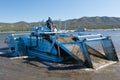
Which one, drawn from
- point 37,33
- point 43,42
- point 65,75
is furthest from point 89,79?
point 37,33

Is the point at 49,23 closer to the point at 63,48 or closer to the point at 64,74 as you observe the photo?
the point at 63,48

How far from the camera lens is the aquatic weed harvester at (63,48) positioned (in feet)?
50.6

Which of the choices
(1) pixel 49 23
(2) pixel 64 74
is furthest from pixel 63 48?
(1) pixel 49 23

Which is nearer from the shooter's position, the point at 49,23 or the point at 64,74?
the point at 64,74

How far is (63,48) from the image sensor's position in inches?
637

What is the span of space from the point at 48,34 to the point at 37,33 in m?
0.98

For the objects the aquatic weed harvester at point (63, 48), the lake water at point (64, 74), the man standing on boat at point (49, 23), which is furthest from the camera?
the man standing on boat at point (49, 23)

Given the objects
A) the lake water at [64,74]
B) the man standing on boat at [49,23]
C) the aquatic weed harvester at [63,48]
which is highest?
the man standing on boat at [49,23]

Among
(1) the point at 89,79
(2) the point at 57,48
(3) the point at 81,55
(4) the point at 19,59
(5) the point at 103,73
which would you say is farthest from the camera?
(4) the point at 19,59

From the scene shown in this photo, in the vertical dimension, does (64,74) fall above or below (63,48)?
below

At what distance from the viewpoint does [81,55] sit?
15.6 m

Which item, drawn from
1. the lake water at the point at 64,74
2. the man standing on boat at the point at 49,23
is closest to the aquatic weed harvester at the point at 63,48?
the man standing on boat at the point at 49,23

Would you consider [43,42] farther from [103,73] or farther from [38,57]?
[103,73]

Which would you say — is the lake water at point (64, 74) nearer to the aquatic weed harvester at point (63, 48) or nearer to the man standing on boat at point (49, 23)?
the aquatic weed harvester at point (63, 48)
